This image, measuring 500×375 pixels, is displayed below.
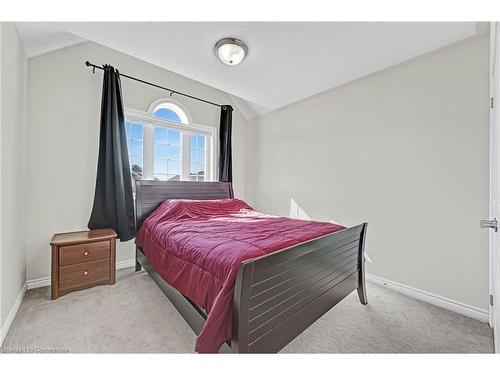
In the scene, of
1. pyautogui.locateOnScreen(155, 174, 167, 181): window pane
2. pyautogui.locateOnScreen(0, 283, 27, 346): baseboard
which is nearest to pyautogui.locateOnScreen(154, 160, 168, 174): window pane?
pyautogui.locateOnScreen(155, 174, 167, 181): window pane

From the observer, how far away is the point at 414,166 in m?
2.29

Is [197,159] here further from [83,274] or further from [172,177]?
[83,274]

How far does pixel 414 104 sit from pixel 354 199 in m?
1.17

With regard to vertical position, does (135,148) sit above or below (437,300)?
above

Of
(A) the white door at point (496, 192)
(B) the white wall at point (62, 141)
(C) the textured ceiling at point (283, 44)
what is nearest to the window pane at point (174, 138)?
(B) the white wall at point (62, 141)

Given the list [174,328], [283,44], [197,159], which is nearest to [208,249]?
[174,328]

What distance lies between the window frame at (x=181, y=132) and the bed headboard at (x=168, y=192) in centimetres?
34

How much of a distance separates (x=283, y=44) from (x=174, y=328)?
2.67 meters

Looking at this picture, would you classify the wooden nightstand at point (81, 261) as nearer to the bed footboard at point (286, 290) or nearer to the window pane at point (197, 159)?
the window pane at point (197, 159)

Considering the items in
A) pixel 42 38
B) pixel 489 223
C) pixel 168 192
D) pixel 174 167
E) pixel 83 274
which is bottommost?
pixel 83 274

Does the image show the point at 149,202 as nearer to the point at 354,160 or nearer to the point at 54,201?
the point at 54,201

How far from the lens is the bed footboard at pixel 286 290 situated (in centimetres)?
112

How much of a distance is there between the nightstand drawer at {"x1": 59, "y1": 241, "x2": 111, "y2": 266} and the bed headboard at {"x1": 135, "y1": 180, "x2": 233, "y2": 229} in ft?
1.64
